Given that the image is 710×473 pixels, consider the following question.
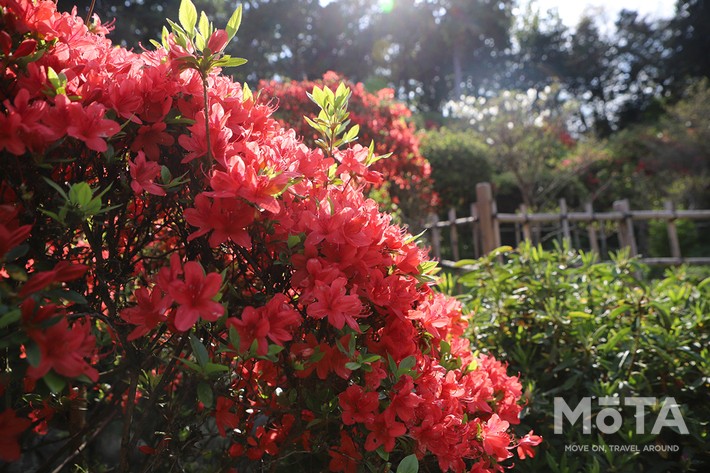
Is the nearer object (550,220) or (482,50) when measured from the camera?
(550,220)

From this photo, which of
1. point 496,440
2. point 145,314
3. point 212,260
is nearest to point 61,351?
point 145,314

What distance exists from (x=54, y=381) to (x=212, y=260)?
1.62 feet

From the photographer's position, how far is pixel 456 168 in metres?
10.4

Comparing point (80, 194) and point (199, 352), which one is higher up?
point (80, 194)

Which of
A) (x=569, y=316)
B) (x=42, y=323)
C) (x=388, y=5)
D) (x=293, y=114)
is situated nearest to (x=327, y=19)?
(x=388, y=5)

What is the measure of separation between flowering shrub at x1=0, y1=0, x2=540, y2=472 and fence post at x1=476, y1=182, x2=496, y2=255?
403 cm

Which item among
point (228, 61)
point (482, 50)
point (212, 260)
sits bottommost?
point (212, 260)

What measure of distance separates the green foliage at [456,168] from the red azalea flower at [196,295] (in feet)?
30.7

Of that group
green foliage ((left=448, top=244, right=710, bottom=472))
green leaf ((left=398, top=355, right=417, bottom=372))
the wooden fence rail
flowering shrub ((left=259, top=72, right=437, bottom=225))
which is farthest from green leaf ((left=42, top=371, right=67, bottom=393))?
flowering shrub ((left=259, top=72, right=437, bottom=225))

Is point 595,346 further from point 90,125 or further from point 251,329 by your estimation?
point 90,125

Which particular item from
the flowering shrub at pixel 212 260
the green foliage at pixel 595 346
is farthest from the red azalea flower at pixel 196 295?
the green foliage at pixel 595 346

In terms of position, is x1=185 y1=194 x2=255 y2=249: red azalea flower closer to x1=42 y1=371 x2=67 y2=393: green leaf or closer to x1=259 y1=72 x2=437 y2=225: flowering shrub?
x1=42 y1=371 x2=67 y2=393: green leaf

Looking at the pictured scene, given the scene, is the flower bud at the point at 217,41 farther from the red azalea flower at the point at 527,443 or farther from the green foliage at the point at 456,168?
the green foliage at the point at 456,168

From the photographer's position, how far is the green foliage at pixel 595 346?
Result: 6.50 ft
